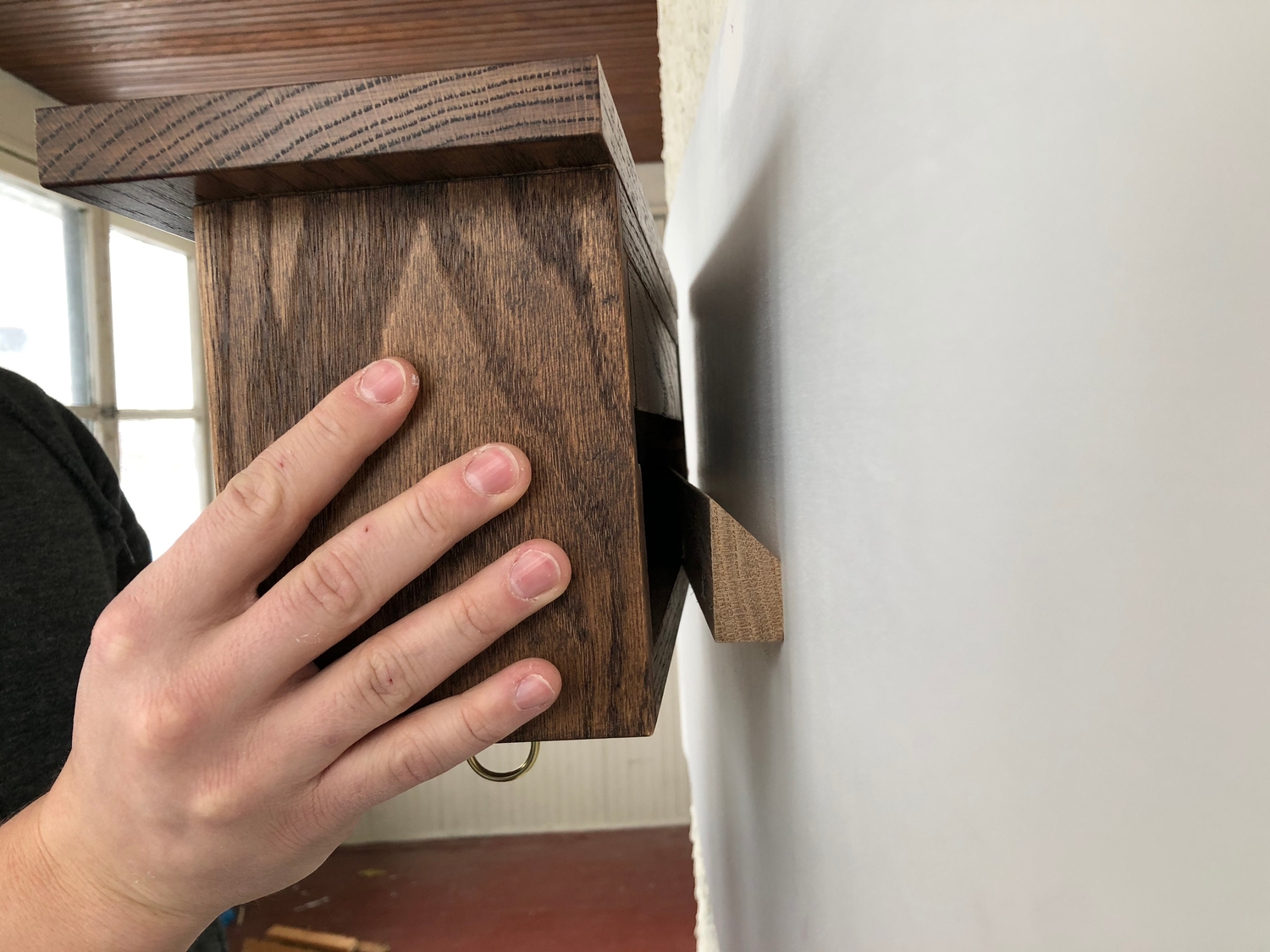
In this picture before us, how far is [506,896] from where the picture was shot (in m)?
3.21

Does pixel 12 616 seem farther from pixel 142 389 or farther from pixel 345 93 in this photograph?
pixel 142 389

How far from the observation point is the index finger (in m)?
0.38

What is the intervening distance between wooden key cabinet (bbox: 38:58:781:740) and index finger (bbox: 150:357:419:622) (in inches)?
0.8

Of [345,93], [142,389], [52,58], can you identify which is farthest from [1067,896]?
[142,389]

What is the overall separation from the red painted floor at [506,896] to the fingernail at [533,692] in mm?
2979

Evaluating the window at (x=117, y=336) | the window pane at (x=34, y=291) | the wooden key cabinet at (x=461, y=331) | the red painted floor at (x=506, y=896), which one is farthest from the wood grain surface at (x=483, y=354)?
the red painted floor at (x=506, y=896)

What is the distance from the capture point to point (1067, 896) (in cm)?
16

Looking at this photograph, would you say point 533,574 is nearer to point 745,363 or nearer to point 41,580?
point 745,363

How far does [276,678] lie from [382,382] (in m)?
0.16

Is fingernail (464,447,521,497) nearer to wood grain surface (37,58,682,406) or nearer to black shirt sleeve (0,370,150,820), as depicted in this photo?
wood grain surface (37,58,682,406)

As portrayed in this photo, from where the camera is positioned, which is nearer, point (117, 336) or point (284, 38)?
point (284, 38)

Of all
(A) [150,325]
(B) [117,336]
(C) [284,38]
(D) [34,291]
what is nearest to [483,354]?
(C) [284,38]

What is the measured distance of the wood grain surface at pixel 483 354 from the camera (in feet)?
1.28

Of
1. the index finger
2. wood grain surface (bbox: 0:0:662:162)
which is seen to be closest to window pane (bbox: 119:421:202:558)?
wood grain surface (bbox: 0:0:662:162)
